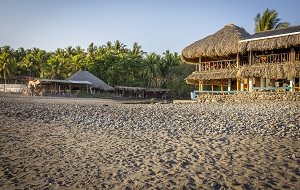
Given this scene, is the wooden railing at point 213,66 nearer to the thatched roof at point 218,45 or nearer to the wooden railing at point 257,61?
the wooden railing at point 257,61

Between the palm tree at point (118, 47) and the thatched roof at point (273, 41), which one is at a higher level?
the palm tree at point (118, 47)

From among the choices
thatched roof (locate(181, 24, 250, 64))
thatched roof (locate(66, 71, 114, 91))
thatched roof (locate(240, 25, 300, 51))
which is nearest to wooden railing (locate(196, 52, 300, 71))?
thatched roof (locate(240, 25, 300, 51))

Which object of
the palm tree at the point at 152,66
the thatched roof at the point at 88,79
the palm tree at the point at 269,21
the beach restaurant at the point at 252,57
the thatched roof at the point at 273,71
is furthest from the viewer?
the palm tree at the point at 152,66

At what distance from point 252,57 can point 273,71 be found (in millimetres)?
2091

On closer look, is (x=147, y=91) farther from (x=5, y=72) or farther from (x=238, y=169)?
(x=238, y=169)

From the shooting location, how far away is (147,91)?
1518 inches

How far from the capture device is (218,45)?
1769 cm

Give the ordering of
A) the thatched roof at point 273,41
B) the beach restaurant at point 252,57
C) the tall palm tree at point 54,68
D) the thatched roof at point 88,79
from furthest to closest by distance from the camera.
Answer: the tall palm tree at point 54,68
the thatched roof at point 88,79
the beach restaurant at point 252,57
the thatched roof at point 273,41

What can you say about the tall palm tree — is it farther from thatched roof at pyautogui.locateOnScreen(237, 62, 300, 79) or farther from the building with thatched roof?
thatched roof at pyautogui.locateOnScreen(237, 62, 300, 79)

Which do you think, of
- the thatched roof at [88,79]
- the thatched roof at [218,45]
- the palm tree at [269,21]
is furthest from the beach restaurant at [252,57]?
the thatched roof at [88,79]

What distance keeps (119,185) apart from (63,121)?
17.1 feet

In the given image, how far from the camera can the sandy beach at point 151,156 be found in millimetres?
3129

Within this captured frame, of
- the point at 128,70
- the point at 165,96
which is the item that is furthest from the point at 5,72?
the point at 165,96

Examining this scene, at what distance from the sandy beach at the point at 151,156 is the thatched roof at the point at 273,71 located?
357 inches
